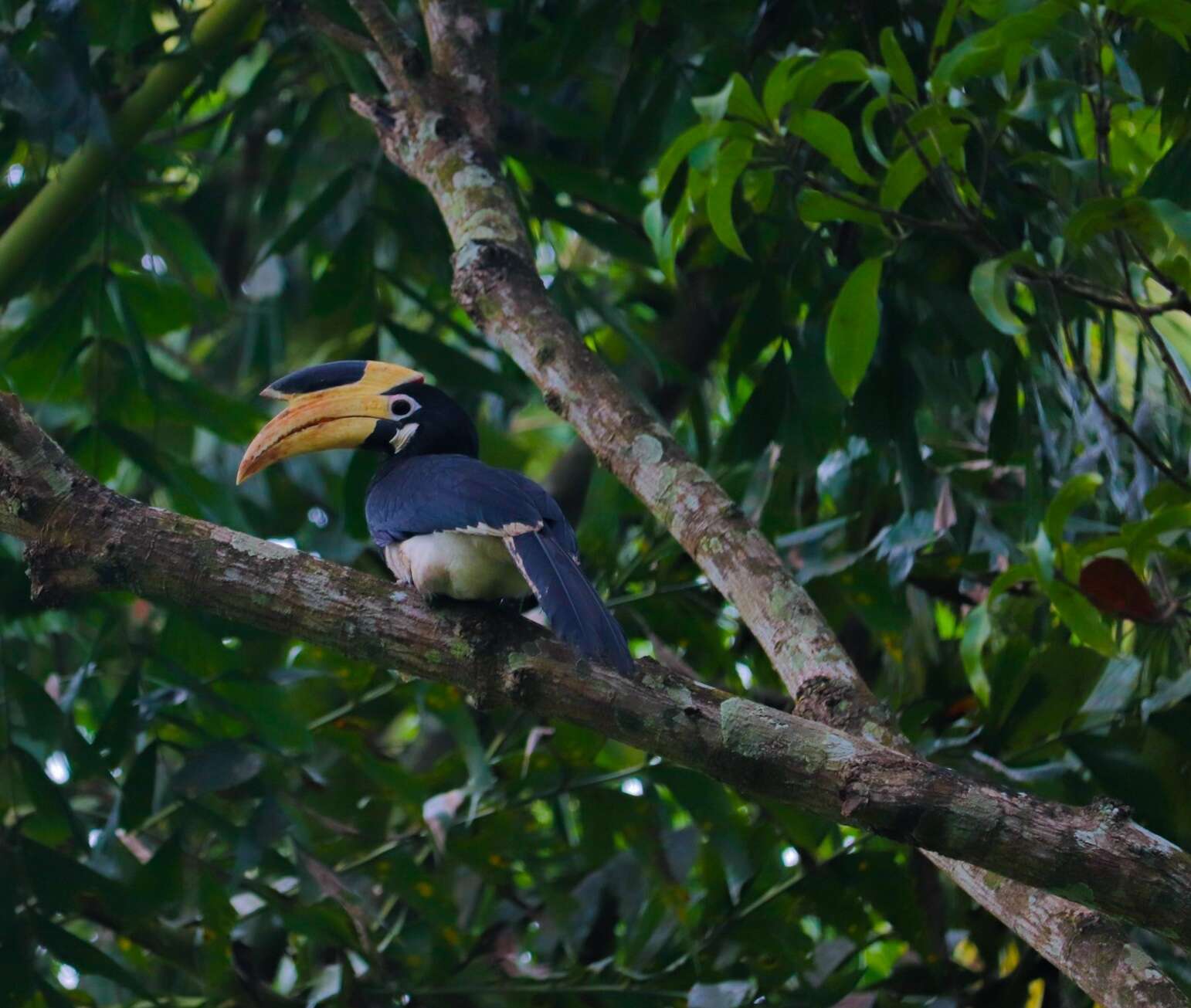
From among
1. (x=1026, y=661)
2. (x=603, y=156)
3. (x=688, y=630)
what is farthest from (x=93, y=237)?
(x=1026, y=661)

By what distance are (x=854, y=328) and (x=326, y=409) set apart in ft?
3.78

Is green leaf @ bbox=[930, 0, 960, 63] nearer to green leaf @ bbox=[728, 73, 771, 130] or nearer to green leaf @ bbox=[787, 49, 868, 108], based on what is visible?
green leaf @ bbox=[787, 49, 868, 108]

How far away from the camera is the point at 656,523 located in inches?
145

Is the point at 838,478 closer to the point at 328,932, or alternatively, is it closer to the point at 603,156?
the point at 603,156

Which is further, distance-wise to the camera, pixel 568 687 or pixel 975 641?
pixel 975 641

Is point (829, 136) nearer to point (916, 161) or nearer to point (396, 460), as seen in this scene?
point (916, 161)

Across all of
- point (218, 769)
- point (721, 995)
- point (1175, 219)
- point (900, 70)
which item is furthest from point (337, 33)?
point (721, 995)

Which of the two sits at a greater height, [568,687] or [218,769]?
[568,687]

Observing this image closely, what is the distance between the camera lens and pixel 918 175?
254 centimetres

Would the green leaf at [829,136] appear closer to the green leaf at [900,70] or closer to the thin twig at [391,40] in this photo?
the green leaf at [900,70]

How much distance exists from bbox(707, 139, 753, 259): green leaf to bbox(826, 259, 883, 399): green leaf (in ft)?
0.70

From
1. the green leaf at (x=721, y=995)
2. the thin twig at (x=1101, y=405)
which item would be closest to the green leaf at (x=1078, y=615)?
the thin twig at (x=1101, y=405)

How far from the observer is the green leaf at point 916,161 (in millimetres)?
2459

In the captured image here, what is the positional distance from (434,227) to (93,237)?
35.5 inches
